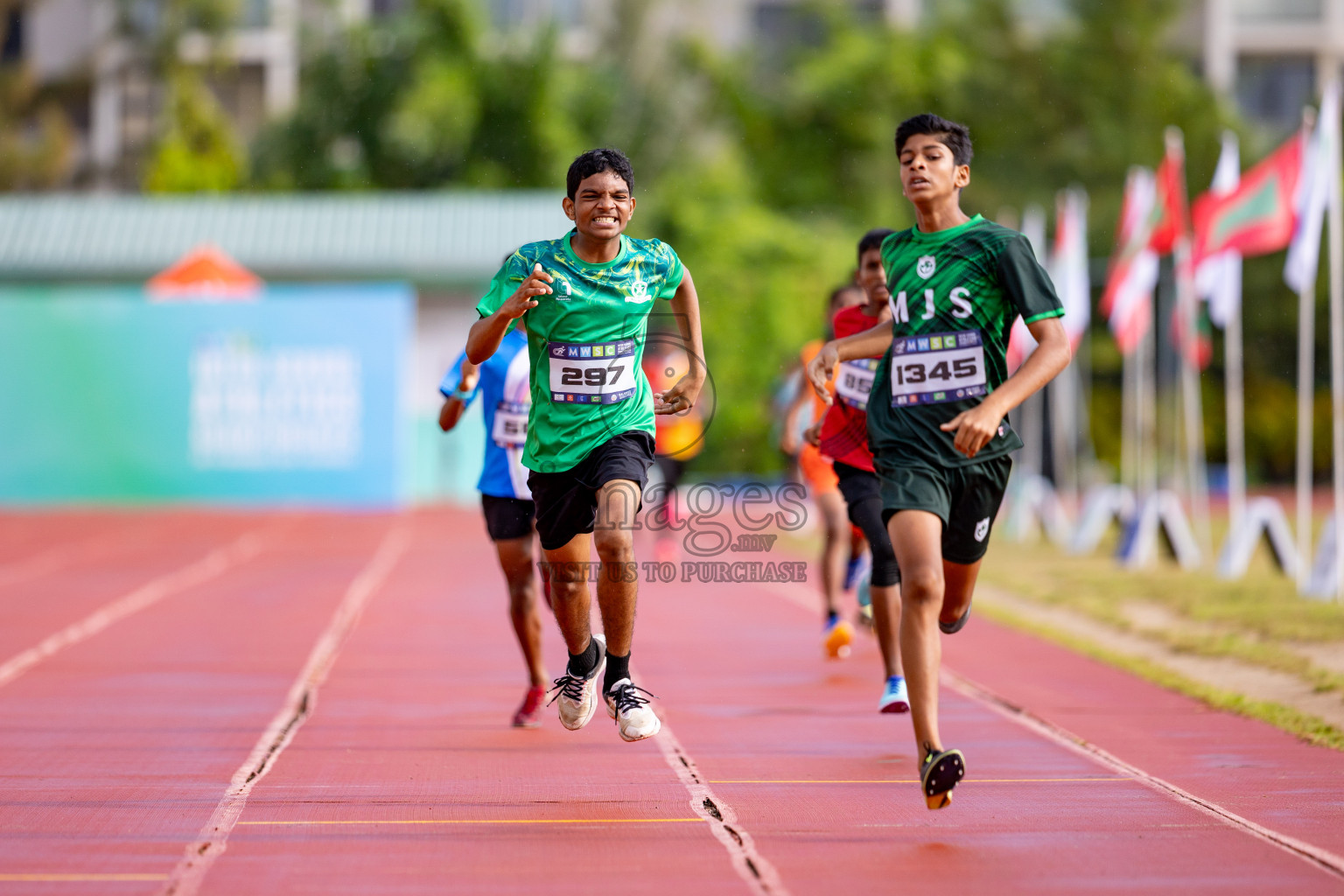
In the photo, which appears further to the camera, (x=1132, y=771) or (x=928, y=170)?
(x=1132, y=771)

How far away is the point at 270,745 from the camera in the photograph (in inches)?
272

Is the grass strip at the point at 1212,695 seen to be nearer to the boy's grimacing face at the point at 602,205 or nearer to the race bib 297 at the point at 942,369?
the race bib 297 at the point at 942,369

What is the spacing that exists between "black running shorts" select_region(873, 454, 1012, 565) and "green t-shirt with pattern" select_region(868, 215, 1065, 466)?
35 millimetres

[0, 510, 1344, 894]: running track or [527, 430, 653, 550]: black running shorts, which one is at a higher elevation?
[527, 430, 653, 550]: black running shorts

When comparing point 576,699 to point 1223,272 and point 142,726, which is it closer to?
point 142,726

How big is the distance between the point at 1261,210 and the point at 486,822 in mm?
10525

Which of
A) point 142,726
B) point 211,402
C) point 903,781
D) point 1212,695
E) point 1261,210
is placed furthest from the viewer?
point 211,402

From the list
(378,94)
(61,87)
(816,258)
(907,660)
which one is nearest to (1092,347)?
(816,258)

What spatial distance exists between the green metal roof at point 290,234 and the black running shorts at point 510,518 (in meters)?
22.9

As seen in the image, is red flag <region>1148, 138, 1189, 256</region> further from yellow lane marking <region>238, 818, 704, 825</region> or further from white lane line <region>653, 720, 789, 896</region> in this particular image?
yellow lane marking <region>238, 818, 704, 825</region>

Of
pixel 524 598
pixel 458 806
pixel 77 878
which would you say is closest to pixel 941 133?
pixel 458 806

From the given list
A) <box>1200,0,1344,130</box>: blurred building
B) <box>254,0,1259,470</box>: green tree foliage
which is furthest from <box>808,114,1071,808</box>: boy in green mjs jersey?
<box>1200,0,1344,130</box>: blurred building

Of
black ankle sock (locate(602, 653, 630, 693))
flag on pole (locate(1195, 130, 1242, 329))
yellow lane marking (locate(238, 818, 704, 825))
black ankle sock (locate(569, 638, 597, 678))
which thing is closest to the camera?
yellow lane marking (locate(238, 818, 704, 825))

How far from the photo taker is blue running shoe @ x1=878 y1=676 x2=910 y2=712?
7.22 m
